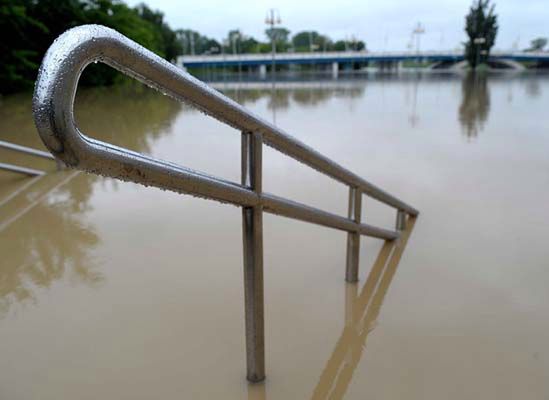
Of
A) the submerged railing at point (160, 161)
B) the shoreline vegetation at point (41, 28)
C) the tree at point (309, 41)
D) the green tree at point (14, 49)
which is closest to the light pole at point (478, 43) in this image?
the tree at point (309, 41)

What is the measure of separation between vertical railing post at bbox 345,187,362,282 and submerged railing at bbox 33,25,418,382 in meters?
0.44

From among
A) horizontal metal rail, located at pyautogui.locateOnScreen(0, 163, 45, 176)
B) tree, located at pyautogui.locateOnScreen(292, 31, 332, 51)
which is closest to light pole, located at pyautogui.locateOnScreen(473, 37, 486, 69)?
tree, located at pyautogui.locateOnScreen(292, 31, 332, 51)

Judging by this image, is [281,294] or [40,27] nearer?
[281,294]

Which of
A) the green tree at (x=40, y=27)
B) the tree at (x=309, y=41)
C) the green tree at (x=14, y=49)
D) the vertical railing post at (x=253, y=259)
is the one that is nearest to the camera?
the vertical railing post at (x=253, y=259)

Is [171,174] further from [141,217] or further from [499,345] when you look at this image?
[141,217]

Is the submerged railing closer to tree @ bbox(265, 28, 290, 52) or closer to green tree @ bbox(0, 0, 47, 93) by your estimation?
green tree @ bbox(0, 0, 47, 93)

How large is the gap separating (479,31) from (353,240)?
207 feet

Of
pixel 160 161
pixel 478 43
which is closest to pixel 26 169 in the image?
pixel 160 161

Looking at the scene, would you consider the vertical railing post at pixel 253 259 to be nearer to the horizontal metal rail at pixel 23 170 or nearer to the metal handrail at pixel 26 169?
the metal handrail at pixel 26 169

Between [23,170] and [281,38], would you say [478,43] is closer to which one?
[281,38]

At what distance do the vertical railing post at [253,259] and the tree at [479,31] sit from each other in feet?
203

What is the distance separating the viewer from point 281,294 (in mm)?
2609

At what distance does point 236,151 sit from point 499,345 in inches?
203

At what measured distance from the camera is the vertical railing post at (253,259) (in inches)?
57.8
